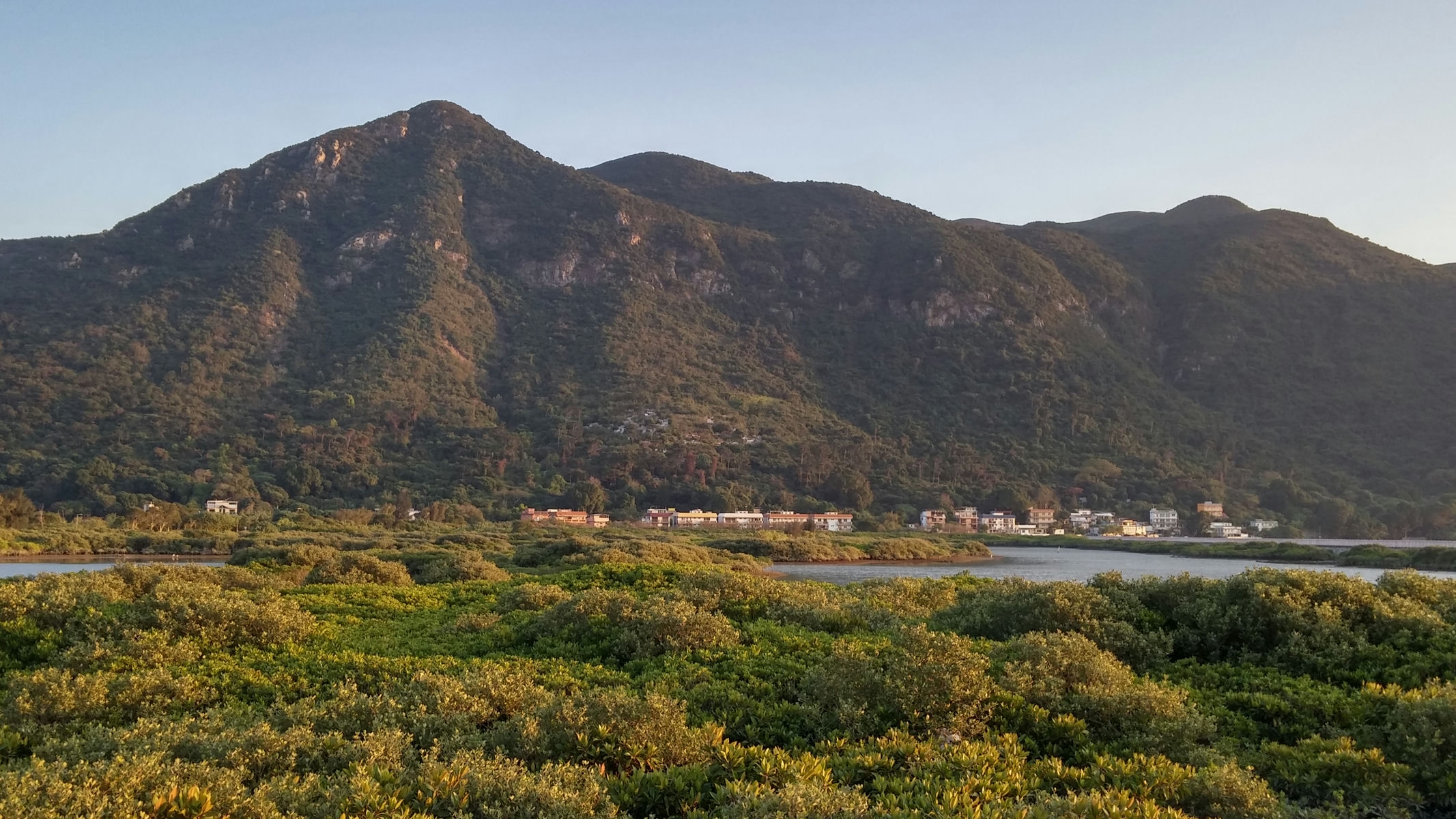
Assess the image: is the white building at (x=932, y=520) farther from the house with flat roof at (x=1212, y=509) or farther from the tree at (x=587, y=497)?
the tree at (x=587, y=497)

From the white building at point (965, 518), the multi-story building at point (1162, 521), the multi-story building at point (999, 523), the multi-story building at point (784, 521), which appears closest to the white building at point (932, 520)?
the white building at point (965, 518)

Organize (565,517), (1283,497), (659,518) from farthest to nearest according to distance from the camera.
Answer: (1283,497)
(659,518)
(565,517)

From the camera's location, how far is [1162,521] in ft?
338

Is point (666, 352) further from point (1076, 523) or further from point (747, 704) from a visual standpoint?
point (747, 704)

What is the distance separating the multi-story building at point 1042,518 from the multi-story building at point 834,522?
22263 millimetres

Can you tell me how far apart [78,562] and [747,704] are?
46.6 meters

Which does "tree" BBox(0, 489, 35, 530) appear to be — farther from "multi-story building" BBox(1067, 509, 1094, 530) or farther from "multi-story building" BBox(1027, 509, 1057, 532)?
"multi-story building" BBox(1067, 509, 1094, 530)

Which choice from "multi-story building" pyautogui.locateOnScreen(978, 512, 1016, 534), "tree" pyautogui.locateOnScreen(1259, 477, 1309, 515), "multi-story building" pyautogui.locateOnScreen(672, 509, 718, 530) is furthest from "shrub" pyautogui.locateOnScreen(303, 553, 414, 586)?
"tree" pyautogui.locateOnScreen(1259, 477, 1309, 515)

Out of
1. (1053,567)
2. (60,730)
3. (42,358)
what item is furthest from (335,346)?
(60,730)

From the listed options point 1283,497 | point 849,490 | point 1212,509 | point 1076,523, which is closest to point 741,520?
point 849,490

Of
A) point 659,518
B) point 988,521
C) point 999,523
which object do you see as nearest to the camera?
point 659,518

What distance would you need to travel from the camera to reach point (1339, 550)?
216ft

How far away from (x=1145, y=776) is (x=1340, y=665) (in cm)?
532

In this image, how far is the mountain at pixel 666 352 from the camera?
96688 mm
